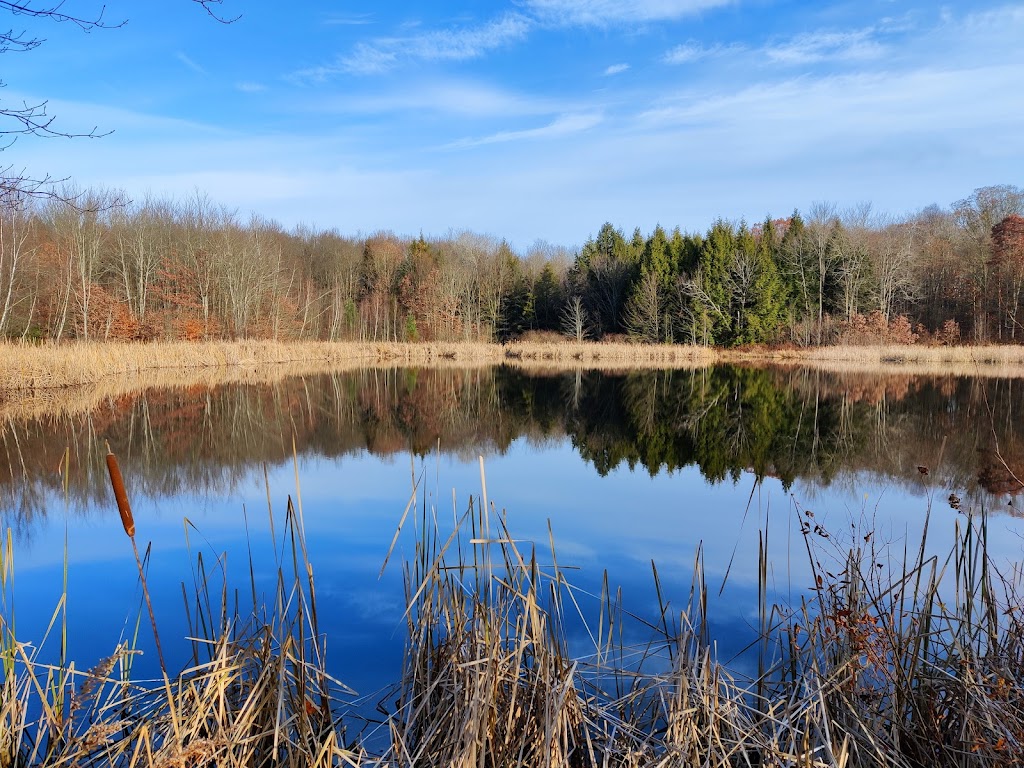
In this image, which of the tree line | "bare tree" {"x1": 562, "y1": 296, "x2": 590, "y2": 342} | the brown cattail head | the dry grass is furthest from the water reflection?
"bare tree" {"x1": 562, "y1": 296, "x2": 590, "y2": 342}

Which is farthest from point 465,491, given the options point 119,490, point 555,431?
point 119,490

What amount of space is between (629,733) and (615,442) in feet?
26.3

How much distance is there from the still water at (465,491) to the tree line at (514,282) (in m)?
11.9

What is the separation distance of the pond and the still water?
0.03 m

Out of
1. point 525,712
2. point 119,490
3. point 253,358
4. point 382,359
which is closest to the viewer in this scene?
point 119,490

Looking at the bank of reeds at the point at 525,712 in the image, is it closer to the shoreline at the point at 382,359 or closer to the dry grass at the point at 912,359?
the shoreline at the point at 382,359

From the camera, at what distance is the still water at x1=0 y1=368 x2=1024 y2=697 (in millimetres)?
4010

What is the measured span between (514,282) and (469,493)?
107ft

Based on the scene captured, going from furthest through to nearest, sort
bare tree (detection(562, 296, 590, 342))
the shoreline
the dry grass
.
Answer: bare tree (detection(562, 296, 590, 342)) → the dry grass → the shoreline

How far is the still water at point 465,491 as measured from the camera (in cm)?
401

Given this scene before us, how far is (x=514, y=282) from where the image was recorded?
3825 cm

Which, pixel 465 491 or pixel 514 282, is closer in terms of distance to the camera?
pixel 465 491

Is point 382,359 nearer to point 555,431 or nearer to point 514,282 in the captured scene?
point 514,282

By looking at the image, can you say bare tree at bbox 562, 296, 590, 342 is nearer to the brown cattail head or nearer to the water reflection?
the water reflection
